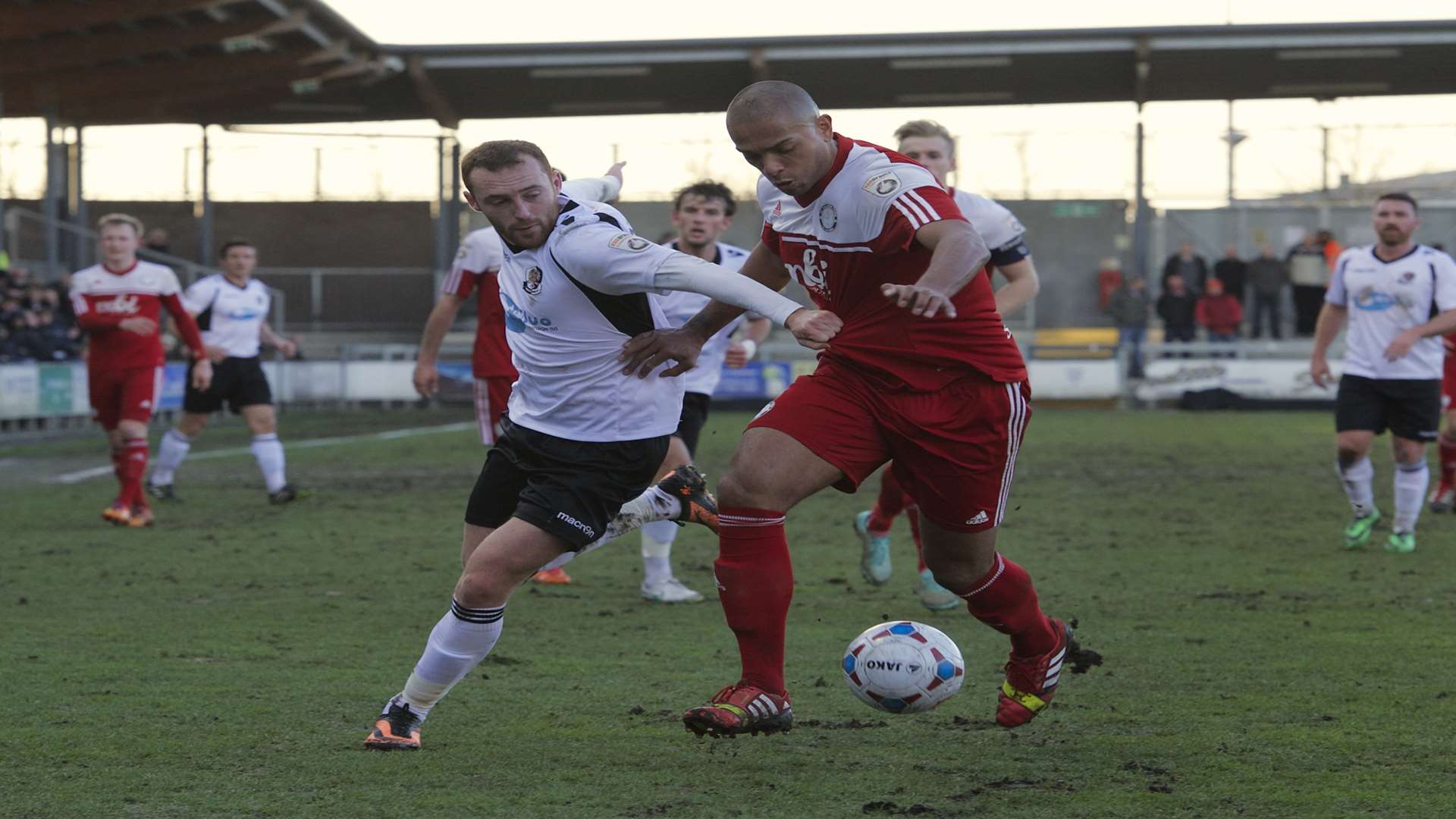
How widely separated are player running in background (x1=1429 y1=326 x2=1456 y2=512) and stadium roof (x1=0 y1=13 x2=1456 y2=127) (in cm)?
1872

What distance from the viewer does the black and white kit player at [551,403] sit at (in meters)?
4.72

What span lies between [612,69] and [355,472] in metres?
18.0

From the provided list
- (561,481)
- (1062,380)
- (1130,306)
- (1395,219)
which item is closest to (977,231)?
(561,481)

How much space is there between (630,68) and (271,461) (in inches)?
812

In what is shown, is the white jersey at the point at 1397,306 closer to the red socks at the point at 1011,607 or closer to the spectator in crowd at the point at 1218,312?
the red socks at the point at 1011,607

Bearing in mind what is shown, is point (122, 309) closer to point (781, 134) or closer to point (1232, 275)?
point (781, 134)

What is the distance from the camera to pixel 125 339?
38.3ft

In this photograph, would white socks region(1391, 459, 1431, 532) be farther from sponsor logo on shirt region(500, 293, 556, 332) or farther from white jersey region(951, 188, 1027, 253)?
sponsor logo on shirt region(500, 293, 556, 332)

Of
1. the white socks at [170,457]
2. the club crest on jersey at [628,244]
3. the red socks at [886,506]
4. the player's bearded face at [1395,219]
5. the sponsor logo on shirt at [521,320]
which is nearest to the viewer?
the club crest on jersey at [628,244]

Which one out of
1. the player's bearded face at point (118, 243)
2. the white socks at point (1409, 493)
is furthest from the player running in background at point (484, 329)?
the white socks at point (1409, 493)

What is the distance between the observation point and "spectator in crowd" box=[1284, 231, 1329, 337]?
94.1ft

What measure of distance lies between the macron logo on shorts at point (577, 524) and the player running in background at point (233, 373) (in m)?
8.37

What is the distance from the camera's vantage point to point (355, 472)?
51.6 feet

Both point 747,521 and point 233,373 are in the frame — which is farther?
point 233,373
